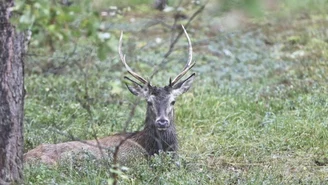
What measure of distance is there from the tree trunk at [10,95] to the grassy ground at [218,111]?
492 mm

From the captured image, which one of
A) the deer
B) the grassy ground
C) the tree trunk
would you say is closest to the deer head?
the deer

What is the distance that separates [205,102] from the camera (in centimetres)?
1142

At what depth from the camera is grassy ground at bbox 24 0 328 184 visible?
303 inches

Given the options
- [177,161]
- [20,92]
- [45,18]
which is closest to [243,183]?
[177,161]

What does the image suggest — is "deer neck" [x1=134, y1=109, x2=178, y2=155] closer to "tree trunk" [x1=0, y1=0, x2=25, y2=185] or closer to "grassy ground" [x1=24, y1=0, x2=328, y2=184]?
"grassy ground" [x1=24, y1=0, x2=328, y2=184]

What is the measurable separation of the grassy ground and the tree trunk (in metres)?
0.49

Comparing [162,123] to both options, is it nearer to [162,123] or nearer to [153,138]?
[162,123]

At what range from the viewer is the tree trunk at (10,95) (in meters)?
6.23

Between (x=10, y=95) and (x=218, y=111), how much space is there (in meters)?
5.15

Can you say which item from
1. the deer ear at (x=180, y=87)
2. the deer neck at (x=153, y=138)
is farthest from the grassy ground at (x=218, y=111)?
the deer ear at (x=180, y=87)

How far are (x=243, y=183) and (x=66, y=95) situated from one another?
5.09m

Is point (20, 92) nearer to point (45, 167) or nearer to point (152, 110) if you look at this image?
point (45, 167)

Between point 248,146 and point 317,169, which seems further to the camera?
point 248,146

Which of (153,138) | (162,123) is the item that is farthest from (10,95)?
(153,138)
